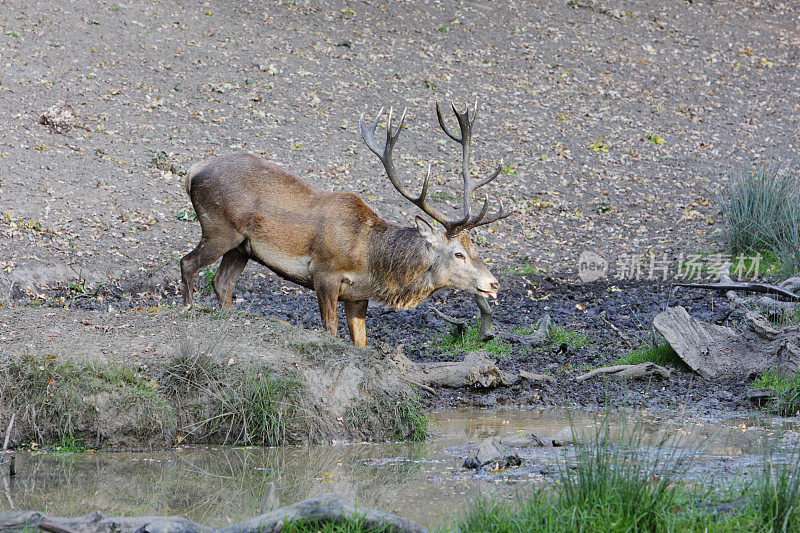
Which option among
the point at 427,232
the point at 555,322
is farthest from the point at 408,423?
the point at 555,322

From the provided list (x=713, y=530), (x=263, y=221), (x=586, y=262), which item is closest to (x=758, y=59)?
(x=586, y=262)

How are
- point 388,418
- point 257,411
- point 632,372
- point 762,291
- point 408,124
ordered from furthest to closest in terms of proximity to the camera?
1. point 408,124
2. point 762,291
3. point 632,372
4. point 388,418
5. point 257,411

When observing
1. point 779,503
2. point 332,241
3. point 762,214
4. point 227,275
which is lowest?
point 227,275

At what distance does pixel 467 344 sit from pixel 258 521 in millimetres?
5478

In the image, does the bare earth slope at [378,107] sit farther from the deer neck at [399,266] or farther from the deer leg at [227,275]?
the deer neck at [399,266]

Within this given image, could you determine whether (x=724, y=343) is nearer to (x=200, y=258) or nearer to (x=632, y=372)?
(x=632, y=372)

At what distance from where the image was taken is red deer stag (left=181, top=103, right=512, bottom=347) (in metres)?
8.09

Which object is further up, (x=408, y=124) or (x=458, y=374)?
(x=408, y=124)

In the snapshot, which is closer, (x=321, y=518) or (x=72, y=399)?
(x=321, y=518)

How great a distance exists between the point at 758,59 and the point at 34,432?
2045 cm

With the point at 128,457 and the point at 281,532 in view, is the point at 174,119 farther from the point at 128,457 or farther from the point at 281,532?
the point at 281,532

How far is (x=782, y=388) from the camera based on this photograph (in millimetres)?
7086

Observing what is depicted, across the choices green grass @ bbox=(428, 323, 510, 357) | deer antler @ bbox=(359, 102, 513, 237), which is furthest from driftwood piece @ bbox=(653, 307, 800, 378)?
deer antler @ bbox=(359, 102, 513, 237)

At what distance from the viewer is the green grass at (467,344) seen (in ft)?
29.2
